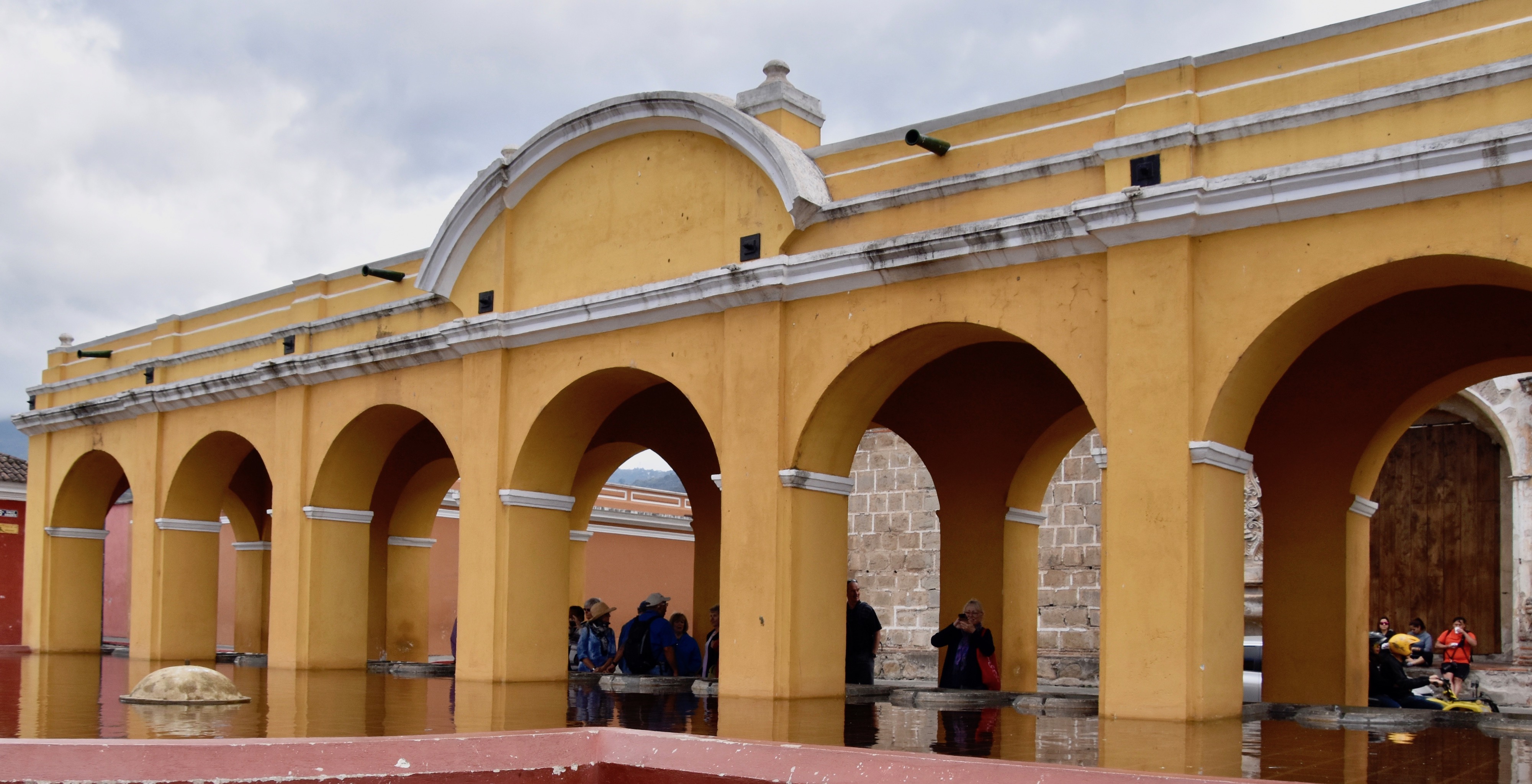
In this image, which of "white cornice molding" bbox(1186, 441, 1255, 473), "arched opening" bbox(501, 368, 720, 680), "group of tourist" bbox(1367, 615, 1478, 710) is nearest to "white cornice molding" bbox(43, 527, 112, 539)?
"arched opening" bbox(501, 368, 720, 680)

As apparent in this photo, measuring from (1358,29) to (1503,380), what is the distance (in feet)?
25.1

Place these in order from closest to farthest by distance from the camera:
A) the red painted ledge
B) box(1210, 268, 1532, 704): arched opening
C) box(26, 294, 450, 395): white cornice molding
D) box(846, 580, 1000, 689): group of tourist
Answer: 1. the red painted ledge
2. box(1210, 268, 1532, 704): arched opening
3. box(846, 580, 1000, 689): group of tourist
4. box(26, 294, 450, 395): white cornice molding

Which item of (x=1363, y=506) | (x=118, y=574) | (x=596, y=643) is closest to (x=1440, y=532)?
(x=1363, y=506)

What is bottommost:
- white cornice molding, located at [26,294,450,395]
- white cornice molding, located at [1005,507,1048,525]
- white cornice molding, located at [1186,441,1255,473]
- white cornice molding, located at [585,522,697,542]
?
white cornice molding, located at [585,522,697,542]

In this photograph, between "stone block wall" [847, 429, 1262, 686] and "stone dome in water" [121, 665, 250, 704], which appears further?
"stone block wall" [847, 429, 1262, 686]

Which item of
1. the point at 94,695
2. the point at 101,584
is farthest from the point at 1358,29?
the point at 101,584

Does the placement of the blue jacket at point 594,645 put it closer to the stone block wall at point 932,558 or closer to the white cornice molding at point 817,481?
the stone block wall at point 932,558

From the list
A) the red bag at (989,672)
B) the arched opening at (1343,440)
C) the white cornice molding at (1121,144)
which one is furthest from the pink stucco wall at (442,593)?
the arched opening at (1343,440)

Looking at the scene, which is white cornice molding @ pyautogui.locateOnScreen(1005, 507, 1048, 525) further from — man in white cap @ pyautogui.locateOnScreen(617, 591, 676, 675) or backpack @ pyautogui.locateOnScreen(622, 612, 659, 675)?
backpack @ pyautogui.locateOnScreen(622, 612, 659, 675)

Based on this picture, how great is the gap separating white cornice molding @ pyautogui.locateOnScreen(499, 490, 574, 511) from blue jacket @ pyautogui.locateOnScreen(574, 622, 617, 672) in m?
2.05

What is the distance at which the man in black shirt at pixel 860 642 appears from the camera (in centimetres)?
1270

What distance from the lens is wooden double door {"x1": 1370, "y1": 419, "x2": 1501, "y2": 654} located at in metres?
15.4

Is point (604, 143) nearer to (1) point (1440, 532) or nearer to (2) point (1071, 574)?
(2) point (1071, 574)

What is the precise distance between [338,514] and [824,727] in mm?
7705
